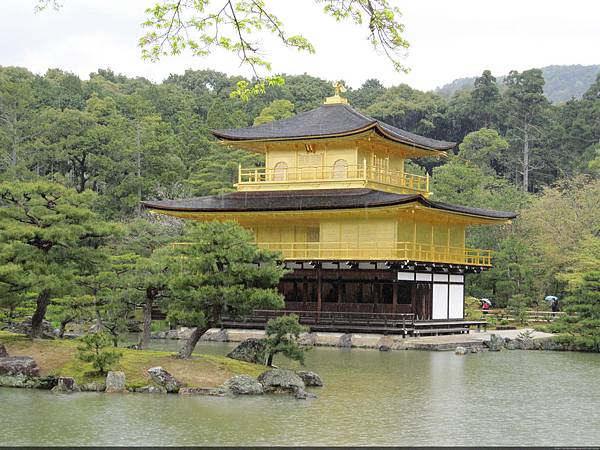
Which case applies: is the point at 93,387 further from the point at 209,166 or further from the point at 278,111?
the point at 278,111

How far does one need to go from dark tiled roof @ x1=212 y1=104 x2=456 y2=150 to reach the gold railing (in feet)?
13.4

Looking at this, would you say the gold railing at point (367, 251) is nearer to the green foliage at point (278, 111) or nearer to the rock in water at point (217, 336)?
the rock in water at point (217, 336)

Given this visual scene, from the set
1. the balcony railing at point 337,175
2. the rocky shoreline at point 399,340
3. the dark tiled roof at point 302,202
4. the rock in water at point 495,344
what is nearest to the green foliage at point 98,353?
the rocky shoreline at point 399,340

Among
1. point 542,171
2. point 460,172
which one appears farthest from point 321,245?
point 542,171

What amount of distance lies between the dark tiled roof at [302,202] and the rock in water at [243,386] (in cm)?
1352

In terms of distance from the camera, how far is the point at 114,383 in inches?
709

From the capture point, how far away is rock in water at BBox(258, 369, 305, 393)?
18516mm

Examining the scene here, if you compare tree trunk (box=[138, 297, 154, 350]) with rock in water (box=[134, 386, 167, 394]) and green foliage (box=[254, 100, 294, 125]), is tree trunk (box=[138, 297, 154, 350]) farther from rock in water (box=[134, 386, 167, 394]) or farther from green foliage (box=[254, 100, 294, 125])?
green foliage (box=[254, 100, 294, 125])

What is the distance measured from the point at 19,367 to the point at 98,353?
1.74 meters

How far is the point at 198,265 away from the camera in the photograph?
19812 millimetres

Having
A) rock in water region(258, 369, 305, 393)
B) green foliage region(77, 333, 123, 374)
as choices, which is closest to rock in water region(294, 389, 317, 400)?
rock in water region(258, 369, 305, 393)

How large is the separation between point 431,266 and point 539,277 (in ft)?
43.6

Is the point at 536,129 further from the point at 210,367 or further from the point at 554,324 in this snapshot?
the point at 210,367

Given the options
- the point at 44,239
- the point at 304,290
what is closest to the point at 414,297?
the point at 304,290
